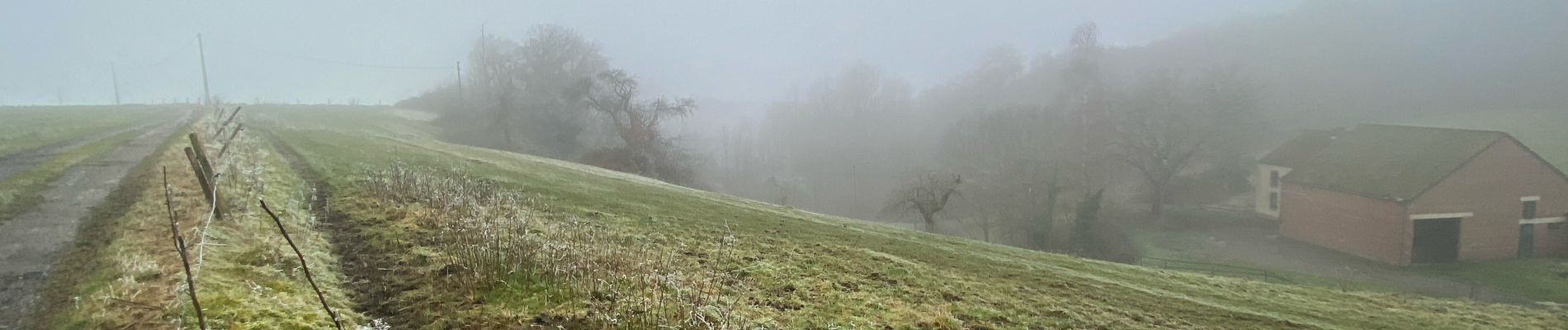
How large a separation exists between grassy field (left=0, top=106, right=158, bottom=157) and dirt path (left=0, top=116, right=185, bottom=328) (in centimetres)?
753

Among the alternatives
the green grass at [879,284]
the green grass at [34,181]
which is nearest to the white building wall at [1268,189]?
the green grass at [879,284]

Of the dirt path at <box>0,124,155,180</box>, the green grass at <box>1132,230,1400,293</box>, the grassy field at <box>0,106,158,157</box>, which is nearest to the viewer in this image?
the dirt path at <box>0,124,155,180</box>

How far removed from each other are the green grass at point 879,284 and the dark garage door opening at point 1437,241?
20.7 m

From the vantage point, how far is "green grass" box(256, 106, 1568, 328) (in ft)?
34.6

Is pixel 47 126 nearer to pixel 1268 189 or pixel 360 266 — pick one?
pixel 360 266

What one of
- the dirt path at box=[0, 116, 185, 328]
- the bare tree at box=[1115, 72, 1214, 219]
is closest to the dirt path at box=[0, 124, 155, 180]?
the dirt path at box=[0, 116, 185, 328]

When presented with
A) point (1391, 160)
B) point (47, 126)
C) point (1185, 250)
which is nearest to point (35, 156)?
point (47, 126)

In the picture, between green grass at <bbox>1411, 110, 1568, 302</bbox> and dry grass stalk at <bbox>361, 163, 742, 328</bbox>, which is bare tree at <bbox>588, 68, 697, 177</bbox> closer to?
dry grass stalk at <bbox>361, 163, 742, 328</bbox>

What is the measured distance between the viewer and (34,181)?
15734mm

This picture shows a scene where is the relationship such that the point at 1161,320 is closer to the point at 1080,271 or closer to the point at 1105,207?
the point at 1080,271

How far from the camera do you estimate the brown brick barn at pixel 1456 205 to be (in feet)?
125

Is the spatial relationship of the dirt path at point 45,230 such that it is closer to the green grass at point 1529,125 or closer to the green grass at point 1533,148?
the green grass at point 1533,148

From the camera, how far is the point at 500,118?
2429 inches

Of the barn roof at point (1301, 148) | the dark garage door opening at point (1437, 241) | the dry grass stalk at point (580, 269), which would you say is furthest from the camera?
the barn roof at point (1301, 148)
